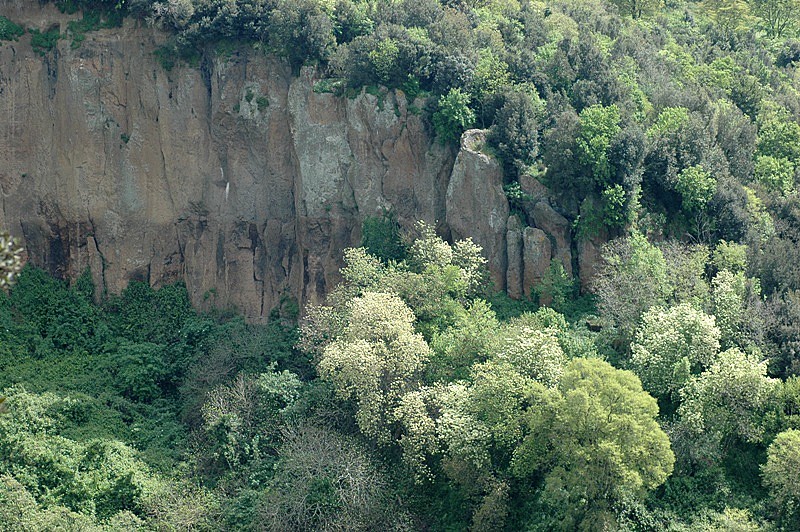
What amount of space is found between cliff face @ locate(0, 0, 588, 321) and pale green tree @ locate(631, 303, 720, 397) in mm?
14385

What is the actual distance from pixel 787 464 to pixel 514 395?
301 inches

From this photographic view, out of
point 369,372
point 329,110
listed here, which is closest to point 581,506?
point 369,372

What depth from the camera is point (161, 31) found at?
45.5 m

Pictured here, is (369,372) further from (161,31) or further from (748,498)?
(161,31)

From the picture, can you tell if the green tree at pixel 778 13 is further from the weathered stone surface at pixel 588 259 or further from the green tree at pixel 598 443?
the green tree at pixel 598 443

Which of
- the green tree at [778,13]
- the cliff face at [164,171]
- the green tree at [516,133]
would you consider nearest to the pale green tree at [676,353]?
the green tree at [516,133]

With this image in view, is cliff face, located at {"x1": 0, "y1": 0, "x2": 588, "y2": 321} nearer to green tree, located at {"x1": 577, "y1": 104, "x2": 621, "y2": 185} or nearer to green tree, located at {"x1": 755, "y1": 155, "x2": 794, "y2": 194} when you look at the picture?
green tree, located at {"x1": 577, "y1": 104, "x2": 621, "y2": 185}

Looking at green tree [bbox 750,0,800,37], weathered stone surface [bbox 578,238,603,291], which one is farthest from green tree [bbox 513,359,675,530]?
green tree [bbox 750,0,800,37]

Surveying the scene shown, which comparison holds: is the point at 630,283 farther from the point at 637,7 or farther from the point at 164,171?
the point at 637,7

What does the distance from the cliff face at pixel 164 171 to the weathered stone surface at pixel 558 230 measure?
329 inches

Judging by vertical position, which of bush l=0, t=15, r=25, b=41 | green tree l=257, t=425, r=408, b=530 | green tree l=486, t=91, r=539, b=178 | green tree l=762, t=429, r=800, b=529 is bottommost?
green tree l=257, t=425, r=408, b=530

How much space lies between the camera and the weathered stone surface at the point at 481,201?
40.4 meters

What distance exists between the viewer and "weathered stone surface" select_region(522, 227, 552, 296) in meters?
39.8

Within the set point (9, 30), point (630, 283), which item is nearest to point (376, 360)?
point (630, 283)
